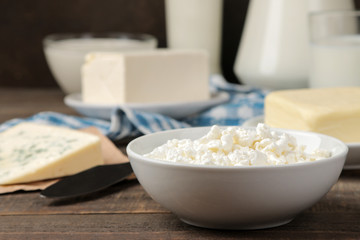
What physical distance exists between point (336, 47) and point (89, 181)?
2.53ft

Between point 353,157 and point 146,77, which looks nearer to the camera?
point 353,157

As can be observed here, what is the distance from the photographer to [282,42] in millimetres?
1645

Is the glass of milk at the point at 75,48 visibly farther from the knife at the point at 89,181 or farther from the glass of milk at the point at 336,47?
the knife at the point at 89,181

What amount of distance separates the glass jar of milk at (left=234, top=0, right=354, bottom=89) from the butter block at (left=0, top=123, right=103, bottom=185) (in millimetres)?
763

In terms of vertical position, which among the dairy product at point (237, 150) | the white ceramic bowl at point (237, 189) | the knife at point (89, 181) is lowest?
the knife at point (89, 181)

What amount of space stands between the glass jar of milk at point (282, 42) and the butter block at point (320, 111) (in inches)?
19.9

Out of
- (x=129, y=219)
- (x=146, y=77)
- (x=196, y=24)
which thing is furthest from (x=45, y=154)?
(x=196, y=24)

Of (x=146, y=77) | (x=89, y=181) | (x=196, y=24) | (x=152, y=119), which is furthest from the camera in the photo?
(x=196, y=24)

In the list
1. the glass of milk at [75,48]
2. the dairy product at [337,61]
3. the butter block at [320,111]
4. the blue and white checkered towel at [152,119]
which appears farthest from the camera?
the glass of milk at [75,48]

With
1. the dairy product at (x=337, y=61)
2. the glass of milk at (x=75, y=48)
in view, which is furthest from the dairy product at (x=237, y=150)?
the glass of milk at (x=75, y=48)

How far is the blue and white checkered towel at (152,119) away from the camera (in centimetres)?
130

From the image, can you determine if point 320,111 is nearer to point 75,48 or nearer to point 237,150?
point 237,150

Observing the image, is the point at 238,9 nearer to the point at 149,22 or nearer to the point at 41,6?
the point at 149,22

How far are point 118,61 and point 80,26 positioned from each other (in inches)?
29.4
